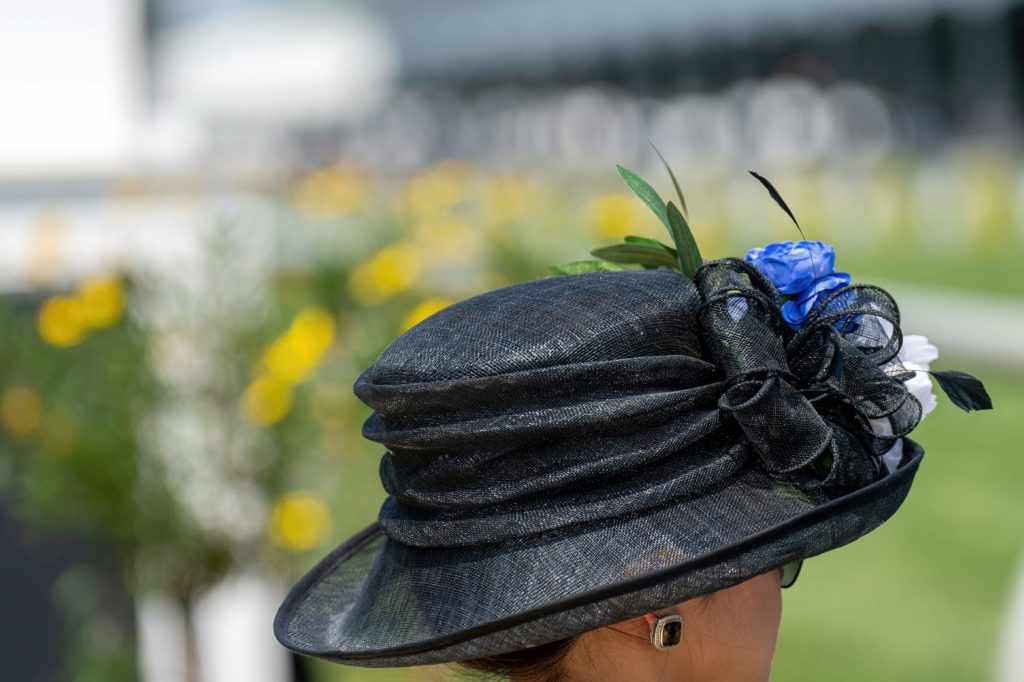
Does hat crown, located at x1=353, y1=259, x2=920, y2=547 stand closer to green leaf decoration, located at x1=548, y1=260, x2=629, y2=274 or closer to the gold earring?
the gold earring

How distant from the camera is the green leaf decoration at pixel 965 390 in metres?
1.35

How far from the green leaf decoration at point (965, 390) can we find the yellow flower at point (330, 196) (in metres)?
4.31

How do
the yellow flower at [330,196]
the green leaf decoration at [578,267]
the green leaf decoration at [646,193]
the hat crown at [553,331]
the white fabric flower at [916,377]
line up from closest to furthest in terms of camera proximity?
the hat crown at [553,331] < the white fabric flower at [916,377] < the green leaf decoration at [646,193] < the green leaf decoration at [578,267] < the yellow flower at [330,196]

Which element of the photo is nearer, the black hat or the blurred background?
the black hat

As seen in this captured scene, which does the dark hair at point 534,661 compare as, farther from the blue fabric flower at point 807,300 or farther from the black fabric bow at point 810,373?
the blue fabric flower at point 807,300

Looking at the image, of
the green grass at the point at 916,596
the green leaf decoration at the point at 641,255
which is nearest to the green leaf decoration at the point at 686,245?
the green leaf decoration at the point at 641,255

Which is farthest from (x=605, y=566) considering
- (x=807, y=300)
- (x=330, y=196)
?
(x=330, y=196)

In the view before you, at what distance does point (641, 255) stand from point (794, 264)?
0.82 feet

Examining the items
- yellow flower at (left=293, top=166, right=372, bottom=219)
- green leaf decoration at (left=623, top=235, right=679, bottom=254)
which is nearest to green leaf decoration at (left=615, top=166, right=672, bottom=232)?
green leaf decoration at (left=623, top=235, right=679, bottom=254)

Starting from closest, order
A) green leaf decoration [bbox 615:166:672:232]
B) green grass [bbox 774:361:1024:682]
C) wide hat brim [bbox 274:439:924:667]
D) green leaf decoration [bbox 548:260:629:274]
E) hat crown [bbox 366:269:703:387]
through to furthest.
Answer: wide hat brim [bbox 274:439:924:667] < hat crown [bbox 366:269:703:387] < green leaf decoration [bbox 615:166:672:232] < green leaf decoration [bbox 548:260:629:274] < green grass [bbox 774:361:1024:682]

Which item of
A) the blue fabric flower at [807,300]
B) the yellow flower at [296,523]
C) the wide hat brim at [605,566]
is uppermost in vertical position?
the blue fabric flower at [807,300]

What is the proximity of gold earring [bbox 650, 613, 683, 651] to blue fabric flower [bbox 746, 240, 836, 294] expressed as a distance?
15.8 inches

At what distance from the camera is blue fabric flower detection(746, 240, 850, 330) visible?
4.57ft

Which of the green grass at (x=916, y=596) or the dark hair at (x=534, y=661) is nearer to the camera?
the dark hair at (x=534, y=661)
